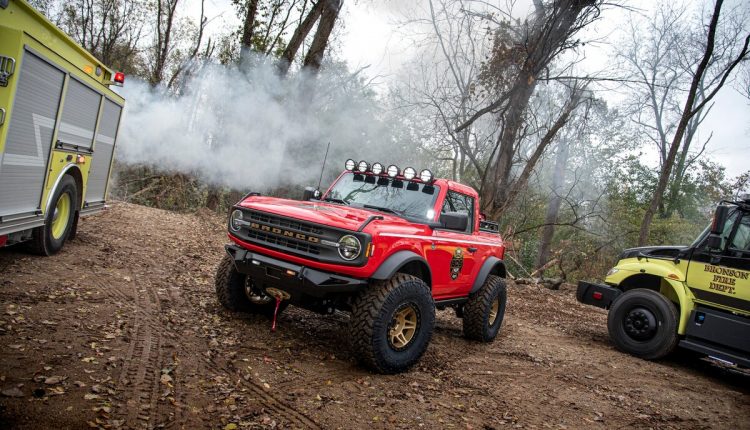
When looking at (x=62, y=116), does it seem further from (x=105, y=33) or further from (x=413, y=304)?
(x=105, y=33)

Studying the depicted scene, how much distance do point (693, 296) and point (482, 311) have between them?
10.8 feet

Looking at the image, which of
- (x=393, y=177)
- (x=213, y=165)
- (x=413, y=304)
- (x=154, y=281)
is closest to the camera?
(x=413, y=304)

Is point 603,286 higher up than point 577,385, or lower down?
higher up

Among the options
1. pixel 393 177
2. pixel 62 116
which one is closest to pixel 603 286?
pixel 393 177

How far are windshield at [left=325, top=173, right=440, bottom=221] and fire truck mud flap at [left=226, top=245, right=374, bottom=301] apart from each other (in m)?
1.46

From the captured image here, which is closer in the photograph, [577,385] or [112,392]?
[112,392]

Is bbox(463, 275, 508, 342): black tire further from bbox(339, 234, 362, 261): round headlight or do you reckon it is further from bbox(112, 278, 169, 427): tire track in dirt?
bbox(112, 278, 169, 427): tire track in dirt

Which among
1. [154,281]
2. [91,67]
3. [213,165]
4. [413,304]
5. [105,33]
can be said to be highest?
[105,33]

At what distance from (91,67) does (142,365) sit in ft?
16.7

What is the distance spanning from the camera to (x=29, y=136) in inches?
207

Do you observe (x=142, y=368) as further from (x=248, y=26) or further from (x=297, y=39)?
(x=248, y=26)

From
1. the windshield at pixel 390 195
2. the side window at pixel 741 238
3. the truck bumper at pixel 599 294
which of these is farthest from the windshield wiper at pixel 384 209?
the side window at pixel 741 238

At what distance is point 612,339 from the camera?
743 centimetres

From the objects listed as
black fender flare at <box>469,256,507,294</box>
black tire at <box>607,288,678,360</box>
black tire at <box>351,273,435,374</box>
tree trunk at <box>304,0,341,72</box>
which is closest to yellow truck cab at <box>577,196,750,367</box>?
black tire at <box>607,288,678,360</box>
